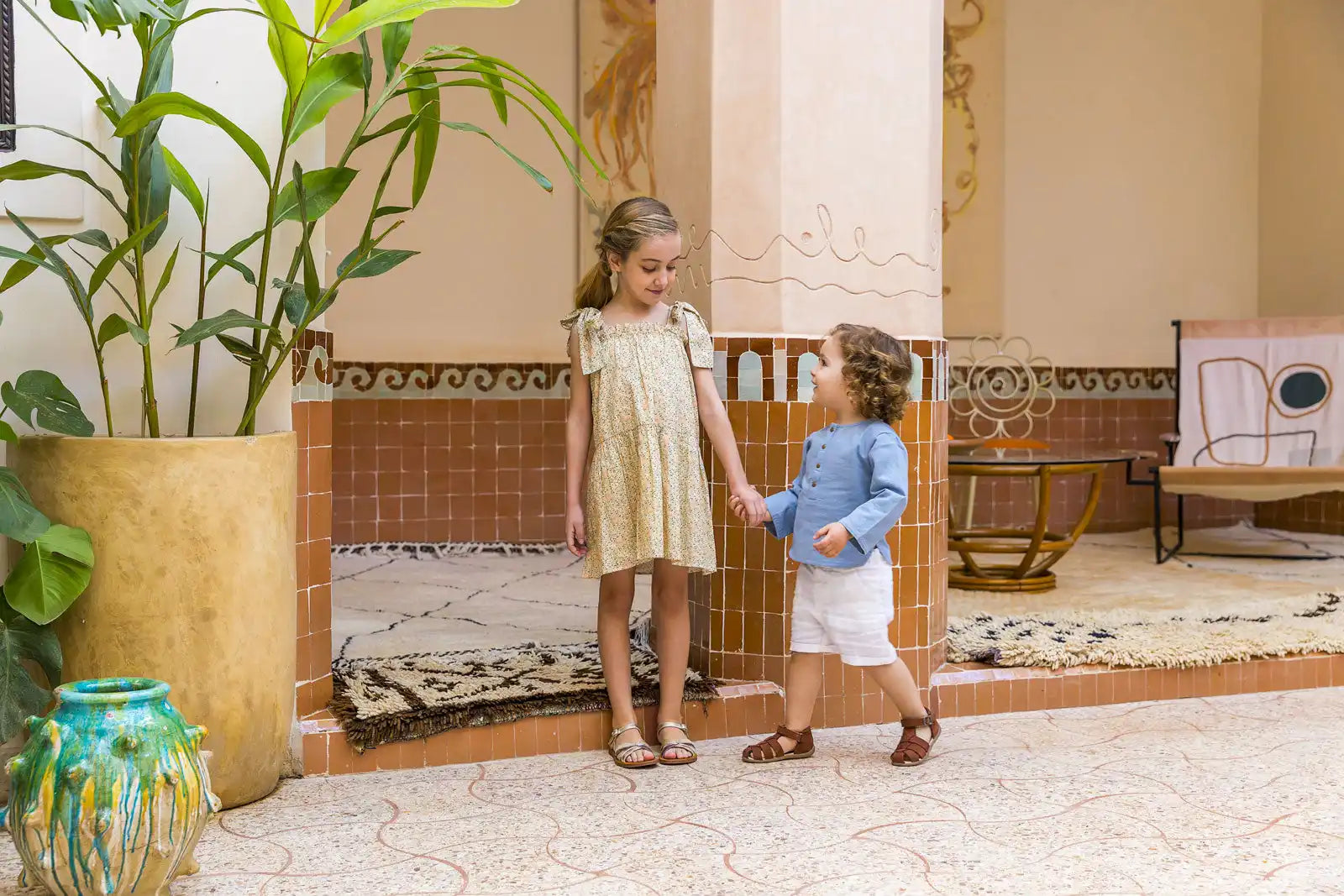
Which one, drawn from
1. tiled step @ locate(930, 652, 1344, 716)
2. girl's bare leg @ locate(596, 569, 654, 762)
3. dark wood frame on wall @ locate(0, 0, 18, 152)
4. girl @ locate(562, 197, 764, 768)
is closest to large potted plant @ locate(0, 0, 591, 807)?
dark wood frame on wall @ locate(0, 0, 18, 152)

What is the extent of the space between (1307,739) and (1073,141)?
3.99m

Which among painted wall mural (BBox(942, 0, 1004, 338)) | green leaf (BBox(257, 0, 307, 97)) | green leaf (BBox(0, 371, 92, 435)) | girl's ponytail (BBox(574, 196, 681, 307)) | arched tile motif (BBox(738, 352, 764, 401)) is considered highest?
painted wall mural (BBox(942, 0, 1004, 338))

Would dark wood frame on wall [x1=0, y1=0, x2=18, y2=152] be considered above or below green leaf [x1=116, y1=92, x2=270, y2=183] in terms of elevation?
above

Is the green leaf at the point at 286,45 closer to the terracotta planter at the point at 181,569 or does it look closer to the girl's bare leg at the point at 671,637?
the terracotta planter at the point at 181,569

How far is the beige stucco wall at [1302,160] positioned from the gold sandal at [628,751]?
479 cm

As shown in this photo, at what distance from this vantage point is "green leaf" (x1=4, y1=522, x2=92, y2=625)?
2.10 meters

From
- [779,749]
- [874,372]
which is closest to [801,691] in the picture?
[779,749]

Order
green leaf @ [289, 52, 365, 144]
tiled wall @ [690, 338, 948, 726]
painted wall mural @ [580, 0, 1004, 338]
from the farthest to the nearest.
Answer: painted wall mural @ [580, 0, 1004, 338]
tiled wall @ [690, 338, 948, 726]
green leaf @ [289, 52, 365, 144]

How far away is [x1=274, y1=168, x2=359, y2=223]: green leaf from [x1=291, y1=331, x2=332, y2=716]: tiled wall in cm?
33

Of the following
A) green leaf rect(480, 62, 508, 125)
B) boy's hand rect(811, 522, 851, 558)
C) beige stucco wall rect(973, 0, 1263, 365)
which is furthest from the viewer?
beige stucco wall rect(973, 0, 1263, 365)

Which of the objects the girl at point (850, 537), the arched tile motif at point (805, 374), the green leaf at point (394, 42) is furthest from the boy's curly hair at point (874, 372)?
the green leaf at point (394, 42)

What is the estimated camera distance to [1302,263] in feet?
20.5

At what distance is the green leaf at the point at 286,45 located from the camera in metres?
2.09

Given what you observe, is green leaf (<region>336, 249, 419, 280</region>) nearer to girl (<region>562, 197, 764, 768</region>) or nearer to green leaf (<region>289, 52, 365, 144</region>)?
green leaf (<region>289, 52, 365, 144</region>)
